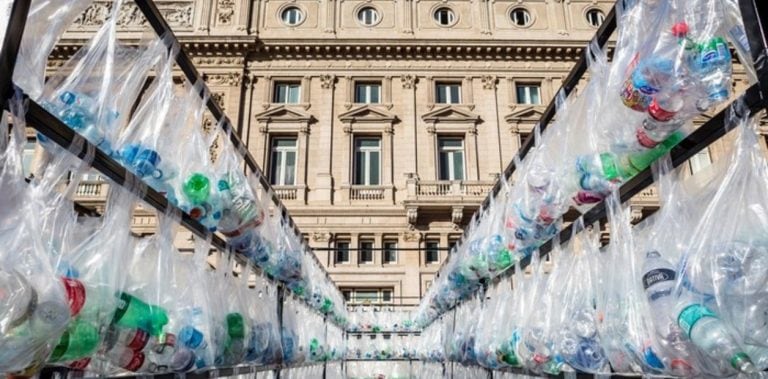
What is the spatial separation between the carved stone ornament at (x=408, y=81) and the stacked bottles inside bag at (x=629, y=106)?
14524 millimetres

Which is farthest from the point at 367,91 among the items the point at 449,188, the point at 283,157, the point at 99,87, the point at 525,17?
the point at 99,87

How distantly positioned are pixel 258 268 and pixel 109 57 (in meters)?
1.80

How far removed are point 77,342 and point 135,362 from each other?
325 mm

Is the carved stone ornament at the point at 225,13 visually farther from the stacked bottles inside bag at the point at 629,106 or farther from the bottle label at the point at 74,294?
the bottle label at the point at 74,294

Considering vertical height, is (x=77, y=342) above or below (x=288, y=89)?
below

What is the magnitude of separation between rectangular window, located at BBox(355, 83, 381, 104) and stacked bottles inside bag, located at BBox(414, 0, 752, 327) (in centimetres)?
1469

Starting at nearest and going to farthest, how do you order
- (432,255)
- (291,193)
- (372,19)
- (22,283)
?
1. (22,283)
2. (432,255)
3. (291,193)
4. (372,19)

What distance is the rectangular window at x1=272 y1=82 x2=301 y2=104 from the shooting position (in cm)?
1684

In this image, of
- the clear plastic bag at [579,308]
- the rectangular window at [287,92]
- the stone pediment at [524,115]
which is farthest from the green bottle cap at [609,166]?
the rectangular window at [287,92]

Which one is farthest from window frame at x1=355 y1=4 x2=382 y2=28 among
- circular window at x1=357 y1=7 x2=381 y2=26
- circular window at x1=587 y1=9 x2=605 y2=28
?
circular window at x1=587 y1=9 x2=605 y2=28

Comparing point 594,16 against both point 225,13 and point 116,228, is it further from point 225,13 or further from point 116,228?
point 116,228

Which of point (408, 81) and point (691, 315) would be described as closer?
point (691, 315)

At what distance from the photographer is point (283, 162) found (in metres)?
16.1

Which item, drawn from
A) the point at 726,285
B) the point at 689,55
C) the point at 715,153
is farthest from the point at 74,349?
the point at 715,153
